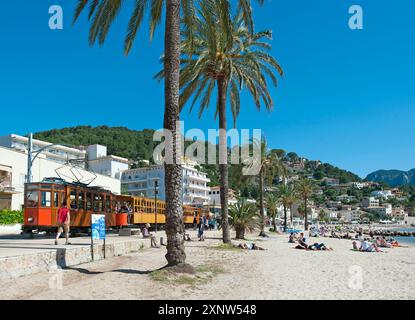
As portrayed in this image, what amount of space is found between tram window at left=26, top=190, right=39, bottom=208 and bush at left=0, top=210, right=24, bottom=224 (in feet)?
49.1

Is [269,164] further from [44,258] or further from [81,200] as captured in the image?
[44,258]

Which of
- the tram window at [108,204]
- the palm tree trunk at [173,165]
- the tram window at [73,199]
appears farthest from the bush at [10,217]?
the palm tree trunk at [173,165]

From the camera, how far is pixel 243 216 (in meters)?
29.6

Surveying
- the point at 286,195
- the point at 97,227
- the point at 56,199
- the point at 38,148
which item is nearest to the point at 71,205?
the point at 56,199

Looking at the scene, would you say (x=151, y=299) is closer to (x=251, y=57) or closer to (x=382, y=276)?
(x=382, y=276)

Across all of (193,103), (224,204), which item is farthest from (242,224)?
(193,103)

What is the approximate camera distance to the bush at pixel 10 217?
32.7 meters

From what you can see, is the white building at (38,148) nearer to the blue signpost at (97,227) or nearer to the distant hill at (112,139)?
the distant hill at (112,139)

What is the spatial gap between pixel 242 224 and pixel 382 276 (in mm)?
14718

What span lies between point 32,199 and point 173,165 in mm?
9954

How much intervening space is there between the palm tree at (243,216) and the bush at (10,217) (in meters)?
17.2

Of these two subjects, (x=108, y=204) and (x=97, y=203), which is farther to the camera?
(x=108, y=204)

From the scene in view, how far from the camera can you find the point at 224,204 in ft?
78.5

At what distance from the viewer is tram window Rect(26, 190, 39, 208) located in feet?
64.0
